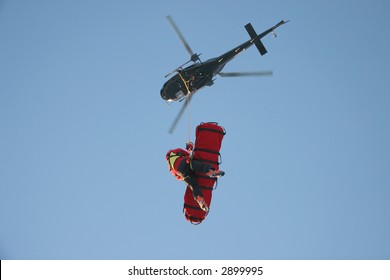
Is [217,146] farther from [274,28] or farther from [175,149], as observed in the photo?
[274,28]

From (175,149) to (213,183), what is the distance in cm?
172

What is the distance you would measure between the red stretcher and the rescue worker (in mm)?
234

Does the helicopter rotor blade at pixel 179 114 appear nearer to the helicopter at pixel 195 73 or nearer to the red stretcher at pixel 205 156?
the helicopter at pixel 195 73

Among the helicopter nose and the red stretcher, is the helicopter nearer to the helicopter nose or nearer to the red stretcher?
the helicopter nose

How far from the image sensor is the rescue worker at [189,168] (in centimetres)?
1343

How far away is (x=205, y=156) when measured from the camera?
14.0 meters

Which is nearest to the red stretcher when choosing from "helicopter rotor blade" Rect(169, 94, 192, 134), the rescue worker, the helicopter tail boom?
the rescue worker

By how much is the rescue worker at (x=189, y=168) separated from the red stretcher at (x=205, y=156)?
9.2 inches

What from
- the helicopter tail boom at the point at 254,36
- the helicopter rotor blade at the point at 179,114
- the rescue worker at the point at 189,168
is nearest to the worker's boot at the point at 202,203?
the rescue worker at the point at 189,168

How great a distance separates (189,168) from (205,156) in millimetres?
633

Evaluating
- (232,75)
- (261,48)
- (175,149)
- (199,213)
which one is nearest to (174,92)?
(232,75)

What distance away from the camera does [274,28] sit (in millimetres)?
20031

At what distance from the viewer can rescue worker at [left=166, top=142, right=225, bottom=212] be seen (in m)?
13.4
